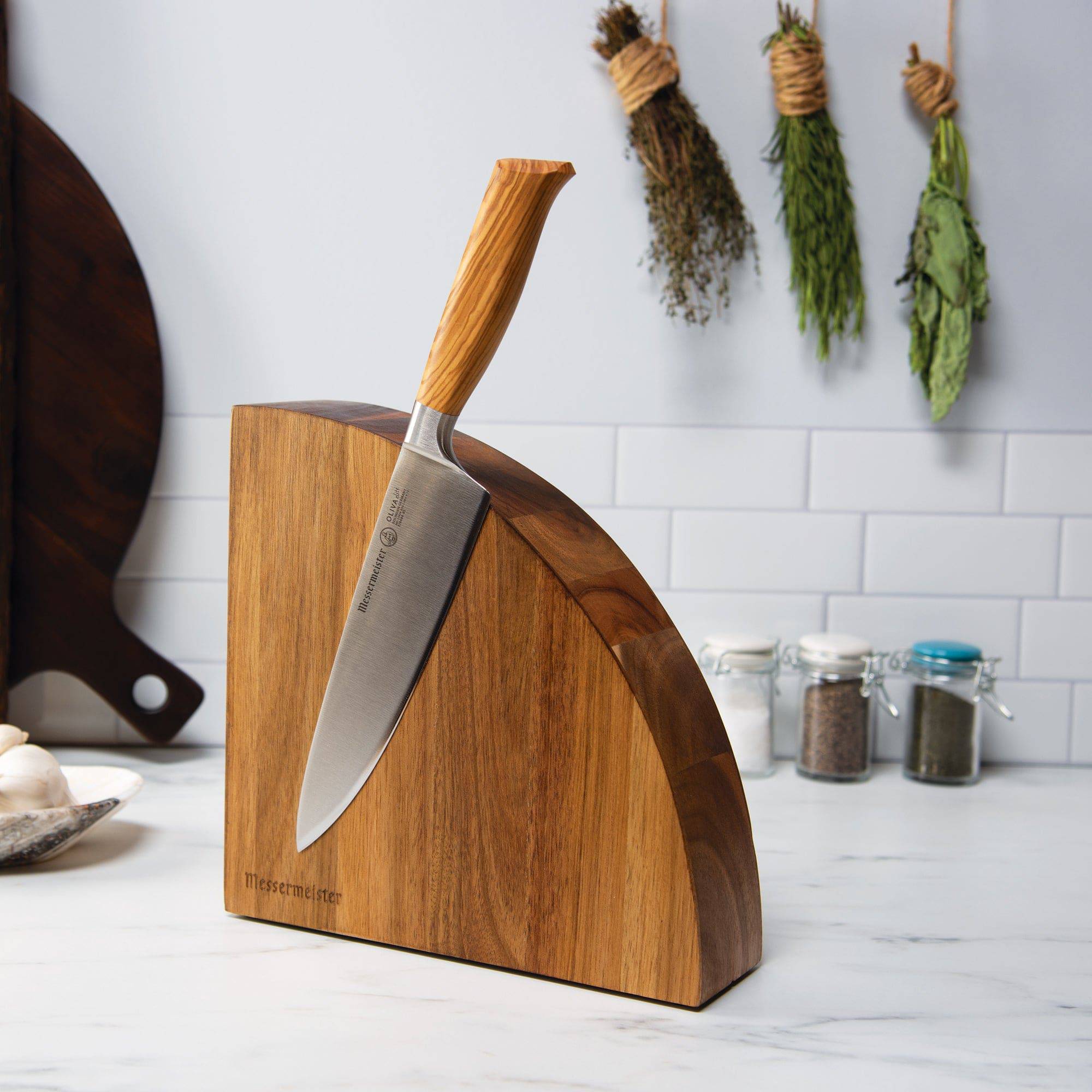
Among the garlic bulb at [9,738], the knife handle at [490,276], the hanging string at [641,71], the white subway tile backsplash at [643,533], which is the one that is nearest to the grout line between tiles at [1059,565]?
the white subway tile backsplash at [643,533]

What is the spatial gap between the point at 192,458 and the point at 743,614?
0.55 m

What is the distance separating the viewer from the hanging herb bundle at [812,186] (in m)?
0.97

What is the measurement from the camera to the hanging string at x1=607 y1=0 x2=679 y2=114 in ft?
3.14

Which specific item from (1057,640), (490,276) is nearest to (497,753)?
(490,276)

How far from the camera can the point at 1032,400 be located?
3.42 ft

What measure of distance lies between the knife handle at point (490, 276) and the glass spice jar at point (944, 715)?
596 millimetres

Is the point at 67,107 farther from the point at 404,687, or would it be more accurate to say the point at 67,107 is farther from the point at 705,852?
the point at 705,852

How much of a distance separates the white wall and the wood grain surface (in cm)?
3

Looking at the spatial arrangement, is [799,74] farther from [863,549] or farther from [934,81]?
[863,549]

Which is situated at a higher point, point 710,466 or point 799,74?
point 799,74

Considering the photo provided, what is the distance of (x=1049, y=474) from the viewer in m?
1.05

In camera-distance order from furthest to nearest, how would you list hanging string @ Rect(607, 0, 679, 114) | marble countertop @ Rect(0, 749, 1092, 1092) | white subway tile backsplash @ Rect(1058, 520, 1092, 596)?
white subway tile backsplash @ Rect(1058, 520, 1092, 596)
hanging string @ Rect(607, 0, 679, 114)
marble countertop @ Rect(0, 749, 1092, 1092)

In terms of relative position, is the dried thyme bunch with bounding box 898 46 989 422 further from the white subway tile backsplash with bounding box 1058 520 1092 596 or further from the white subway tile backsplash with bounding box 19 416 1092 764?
the white subway tile backsplash with bounding box 1058 520 1092 596

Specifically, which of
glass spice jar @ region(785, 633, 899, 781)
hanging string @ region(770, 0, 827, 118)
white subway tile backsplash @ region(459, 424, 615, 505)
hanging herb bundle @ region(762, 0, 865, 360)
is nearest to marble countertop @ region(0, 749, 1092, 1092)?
glass spice jar @ region(785, 633, 899, 781)
